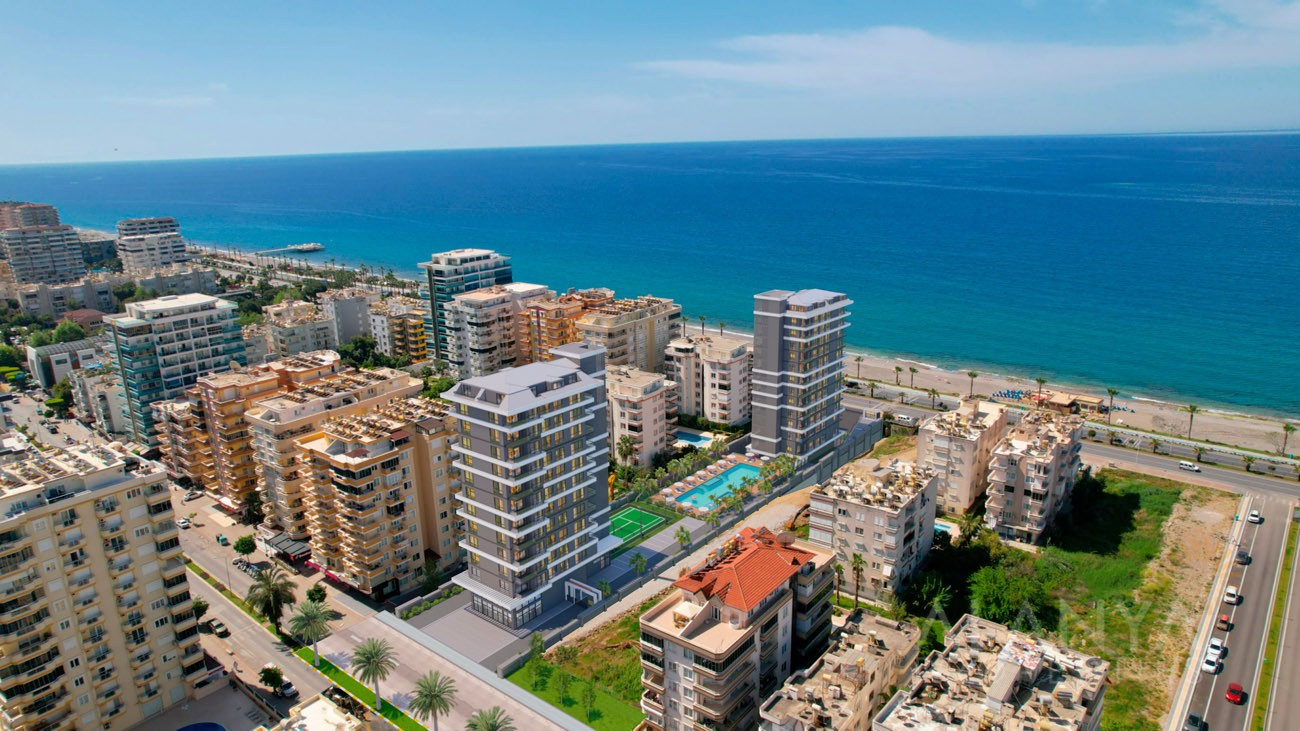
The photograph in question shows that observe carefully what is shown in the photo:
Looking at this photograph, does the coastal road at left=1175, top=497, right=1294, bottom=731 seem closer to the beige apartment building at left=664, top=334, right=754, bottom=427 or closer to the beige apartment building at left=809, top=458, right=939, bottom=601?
the beige apartment building at left=809, top=458, right=939, bottom=601

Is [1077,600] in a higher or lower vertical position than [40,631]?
lower

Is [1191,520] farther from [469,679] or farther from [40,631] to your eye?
[40,631]

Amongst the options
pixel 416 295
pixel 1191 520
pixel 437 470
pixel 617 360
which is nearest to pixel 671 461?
pixel 617 360

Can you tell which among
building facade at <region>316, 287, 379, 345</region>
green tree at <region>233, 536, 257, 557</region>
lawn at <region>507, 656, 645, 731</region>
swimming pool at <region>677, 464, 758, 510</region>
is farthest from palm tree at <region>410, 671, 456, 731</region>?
building facade at <region>316, 287, 379, 345</region>

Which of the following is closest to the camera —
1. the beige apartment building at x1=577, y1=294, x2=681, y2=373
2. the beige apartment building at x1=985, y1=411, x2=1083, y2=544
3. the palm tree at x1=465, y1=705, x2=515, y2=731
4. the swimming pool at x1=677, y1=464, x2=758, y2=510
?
the palm tree at x1=465, y1=705, x2=515, y2=731

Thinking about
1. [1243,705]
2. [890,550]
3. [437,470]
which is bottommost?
[1243,705]

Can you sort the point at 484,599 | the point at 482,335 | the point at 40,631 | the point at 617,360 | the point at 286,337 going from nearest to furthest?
the point at 40,631
the point at 484,599
the point at 617,360
the point at 482,335
the point at 286,337

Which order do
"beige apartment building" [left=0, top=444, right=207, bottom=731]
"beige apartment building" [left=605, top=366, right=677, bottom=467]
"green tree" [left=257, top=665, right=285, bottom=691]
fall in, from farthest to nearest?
"beige apartment building" [left=605, top=366, right=677, bottom=467]
"green tree" [left=257, top=665, right=285, bottom=691]
"beige apartment building" [left=0, top=444, right=207, bottom=731]
